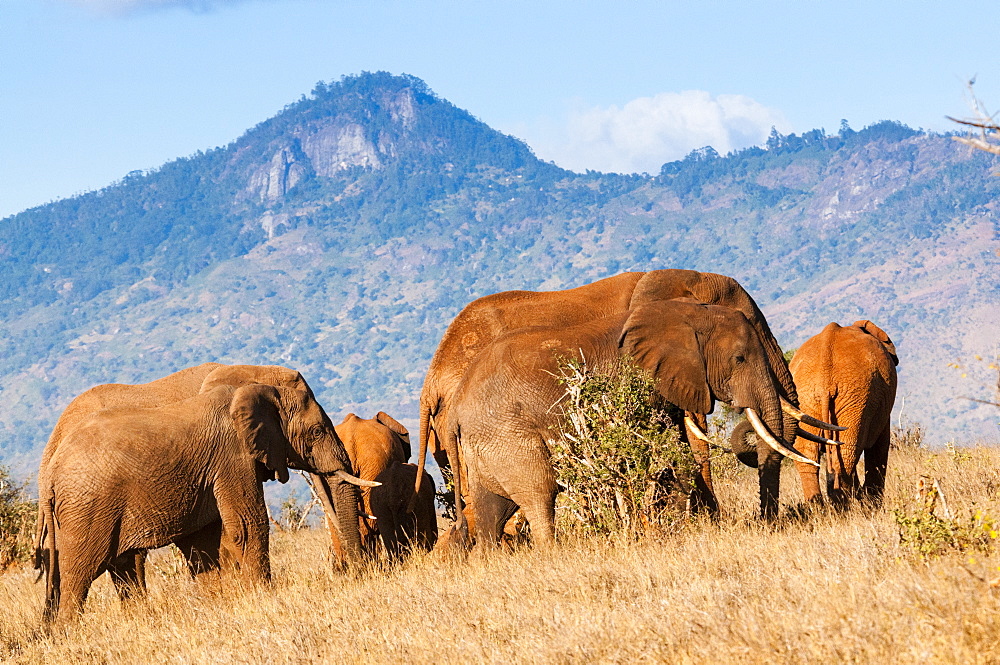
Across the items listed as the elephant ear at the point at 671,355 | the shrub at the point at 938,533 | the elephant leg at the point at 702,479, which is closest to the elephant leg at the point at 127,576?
the elephant ear at the point at 671,355

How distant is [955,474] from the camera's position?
525 inches

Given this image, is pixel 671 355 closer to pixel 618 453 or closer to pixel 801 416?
pixel 618 453

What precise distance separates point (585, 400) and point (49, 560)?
519 centimetres

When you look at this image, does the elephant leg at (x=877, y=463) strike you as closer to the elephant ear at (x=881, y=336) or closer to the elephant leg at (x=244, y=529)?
the elephant ear at (x=881, y=336)

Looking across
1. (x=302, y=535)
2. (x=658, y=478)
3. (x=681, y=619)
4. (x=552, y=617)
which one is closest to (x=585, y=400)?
(x=658, y=478)

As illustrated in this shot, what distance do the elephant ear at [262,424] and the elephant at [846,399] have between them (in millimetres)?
5533

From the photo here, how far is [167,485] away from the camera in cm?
1130

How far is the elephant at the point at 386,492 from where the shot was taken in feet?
50.5

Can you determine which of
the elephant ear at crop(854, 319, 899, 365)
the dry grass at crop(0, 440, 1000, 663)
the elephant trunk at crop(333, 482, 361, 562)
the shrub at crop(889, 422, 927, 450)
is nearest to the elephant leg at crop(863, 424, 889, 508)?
the elephant ear at crop(854, 319, 899, 365)

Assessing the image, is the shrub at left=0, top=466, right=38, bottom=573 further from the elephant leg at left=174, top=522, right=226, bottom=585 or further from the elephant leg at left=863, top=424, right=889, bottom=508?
the elephant leg at left=863, top=424, right=889, bottom=508

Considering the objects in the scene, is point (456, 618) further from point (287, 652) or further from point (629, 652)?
point (629, 652)

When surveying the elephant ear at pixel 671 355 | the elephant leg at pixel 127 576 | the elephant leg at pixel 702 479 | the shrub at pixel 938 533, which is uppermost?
the elephant ear at pixel 671 355

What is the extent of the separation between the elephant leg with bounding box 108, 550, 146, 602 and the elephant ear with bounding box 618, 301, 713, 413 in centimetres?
524

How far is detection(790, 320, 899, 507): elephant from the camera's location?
13414 millimetres
